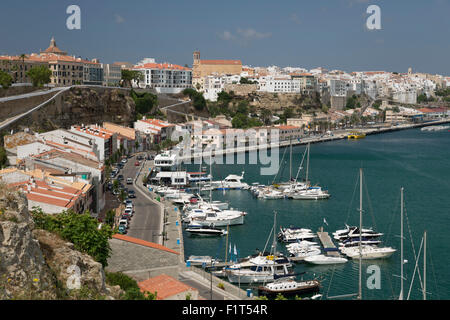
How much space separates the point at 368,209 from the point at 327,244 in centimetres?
540

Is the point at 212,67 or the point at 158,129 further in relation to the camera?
the point at 212,67

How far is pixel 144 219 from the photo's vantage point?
1384cm

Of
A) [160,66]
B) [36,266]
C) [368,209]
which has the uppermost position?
[160,66]

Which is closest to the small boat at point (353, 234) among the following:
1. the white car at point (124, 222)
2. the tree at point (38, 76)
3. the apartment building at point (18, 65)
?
the white car at point (124, 222)

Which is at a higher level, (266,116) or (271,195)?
(266,116)

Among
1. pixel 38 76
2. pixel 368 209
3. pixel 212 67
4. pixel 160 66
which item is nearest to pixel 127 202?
pixel 368 209

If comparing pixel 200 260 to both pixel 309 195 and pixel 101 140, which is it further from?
pixel 101 140

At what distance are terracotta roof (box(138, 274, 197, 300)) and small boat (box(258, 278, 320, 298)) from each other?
9.26 feet

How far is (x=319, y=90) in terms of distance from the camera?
2432 inches

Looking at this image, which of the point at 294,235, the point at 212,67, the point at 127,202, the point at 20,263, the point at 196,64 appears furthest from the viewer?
the point at 212,67

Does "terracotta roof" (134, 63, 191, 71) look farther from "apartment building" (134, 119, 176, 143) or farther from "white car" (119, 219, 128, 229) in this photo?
"white car" (119, 219, 128, 229)

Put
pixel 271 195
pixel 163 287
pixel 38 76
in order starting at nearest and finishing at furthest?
pixel 163 287, pixel 271 195, pixel 38 76

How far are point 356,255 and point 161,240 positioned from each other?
4399mm
